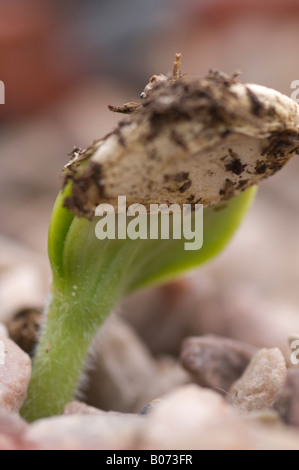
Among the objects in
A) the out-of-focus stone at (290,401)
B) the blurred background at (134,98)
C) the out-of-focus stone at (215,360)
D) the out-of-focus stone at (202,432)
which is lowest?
the out-of-focus stone at (202,432)

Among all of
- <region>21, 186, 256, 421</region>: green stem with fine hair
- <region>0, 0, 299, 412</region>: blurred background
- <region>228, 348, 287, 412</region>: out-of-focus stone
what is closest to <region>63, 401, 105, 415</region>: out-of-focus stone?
<region>21, 186, 256, 421</region>: green stem with fine hair

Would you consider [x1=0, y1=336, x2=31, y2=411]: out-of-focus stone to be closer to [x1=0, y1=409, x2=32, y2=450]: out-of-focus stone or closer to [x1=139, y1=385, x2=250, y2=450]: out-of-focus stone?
[x1=0, y1=409, x2=32, y2=450]: out-of-focus stone

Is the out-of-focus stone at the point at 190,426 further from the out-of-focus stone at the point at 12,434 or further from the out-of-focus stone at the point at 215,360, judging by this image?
the out-of-focus stone at the point at 215,360

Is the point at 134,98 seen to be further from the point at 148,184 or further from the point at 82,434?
the point at 82,434

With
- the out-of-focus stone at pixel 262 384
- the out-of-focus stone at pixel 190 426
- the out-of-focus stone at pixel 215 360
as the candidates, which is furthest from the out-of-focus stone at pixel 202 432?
the out-of-focus stone at pixel 215 360

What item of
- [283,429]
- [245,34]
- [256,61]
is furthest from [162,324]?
[245,34]
